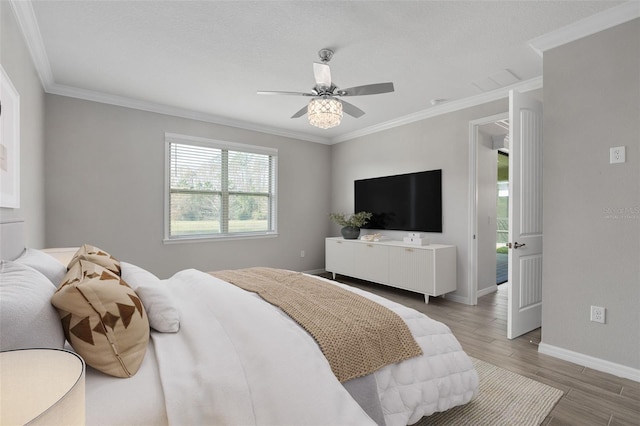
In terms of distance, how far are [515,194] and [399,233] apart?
2.13 metres

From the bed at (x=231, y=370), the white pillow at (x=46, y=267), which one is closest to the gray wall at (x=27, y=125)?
the white pillow at (x=46, y=267)

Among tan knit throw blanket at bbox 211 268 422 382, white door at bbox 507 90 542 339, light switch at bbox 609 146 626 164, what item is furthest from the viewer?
white door at bbox 507 90 542 339

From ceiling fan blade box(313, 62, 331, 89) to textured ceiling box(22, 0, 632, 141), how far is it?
0.32 m

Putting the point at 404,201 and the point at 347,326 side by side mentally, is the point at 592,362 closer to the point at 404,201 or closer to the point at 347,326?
the point at 347,326

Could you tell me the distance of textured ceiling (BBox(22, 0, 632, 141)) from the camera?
6.97ft

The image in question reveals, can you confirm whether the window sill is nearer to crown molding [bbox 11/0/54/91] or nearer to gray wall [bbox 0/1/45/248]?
gray wall [bbox 0/1/45/248]

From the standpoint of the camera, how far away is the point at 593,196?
2289 millimetres

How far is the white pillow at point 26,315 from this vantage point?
2.72ft

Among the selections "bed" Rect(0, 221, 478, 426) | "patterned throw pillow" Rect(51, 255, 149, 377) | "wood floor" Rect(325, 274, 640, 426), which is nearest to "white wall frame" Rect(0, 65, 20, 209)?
"bed" Rect(0, 221, 478, 426)

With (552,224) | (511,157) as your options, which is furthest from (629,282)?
(511,157)

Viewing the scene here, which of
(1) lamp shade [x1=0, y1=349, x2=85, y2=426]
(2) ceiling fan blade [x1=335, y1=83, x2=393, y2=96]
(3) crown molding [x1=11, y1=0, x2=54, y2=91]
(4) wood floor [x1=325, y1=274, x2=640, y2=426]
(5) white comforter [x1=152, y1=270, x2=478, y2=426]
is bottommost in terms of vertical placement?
(4) wood floor [x1=325, y1=274, x2=640, y2=426]

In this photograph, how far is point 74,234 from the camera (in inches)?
139

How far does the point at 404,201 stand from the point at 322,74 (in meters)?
2.71

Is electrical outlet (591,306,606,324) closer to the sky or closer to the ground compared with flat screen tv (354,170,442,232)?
closer to the ground
